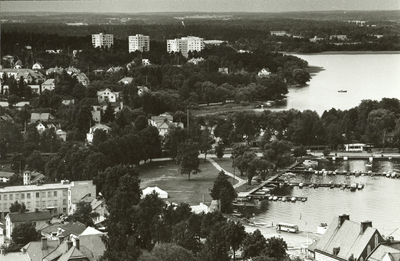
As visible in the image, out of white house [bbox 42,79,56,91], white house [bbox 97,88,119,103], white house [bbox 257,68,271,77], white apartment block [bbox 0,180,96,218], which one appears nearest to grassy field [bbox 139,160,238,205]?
white apartment block [bbox 0,180,96,218]

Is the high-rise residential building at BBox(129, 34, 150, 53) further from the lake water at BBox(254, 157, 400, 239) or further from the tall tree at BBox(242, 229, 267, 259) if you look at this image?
the tall tree at BBox(242, 229, 267, 259)

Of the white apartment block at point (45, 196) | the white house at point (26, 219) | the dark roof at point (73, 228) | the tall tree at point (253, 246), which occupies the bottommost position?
the white apartment block at point (45, 196)

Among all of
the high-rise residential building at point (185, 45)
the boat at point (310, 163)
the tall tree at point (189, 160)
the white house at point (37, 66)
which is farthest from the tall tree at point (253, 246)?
the high-rise residential building at point (185, 45)

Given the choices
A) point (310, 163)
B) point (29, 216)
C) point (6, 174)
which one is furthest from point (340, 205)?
point (6, 174)

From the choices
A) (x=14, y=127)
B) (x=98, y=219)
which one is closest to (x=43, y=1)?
(x=14, y=127)

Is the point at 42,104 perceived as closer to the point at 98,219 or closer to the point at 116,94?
the point at 116,94

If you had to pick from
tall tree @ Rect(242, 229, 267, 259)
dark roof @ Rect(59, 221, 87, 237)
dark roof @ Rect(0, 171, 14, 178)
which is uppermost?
tall tree @ Rect(242, 229, 267, 259)

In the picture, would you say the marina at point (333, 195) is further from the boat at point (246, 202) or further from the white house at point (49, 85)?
the white house at point (49, 85)
